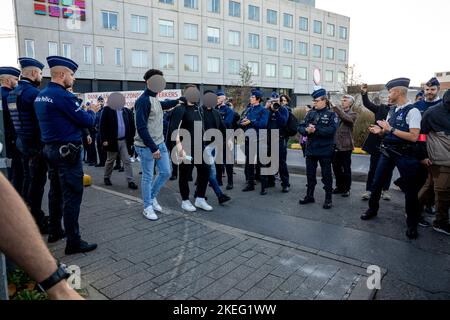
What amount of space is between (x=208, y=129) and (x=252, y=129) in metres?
1.78

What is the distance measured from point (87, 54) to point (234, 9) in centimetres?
1831

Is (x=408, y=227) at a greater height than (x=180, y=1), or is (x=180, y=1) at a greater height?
(x=180, y=1)

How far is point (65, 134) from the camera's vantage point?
3.79 meters

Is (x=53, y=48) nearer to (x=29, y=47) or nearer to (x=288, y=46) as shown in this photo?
(x=29, y=47)

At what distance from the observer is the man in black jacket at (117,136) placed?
7.85 metres

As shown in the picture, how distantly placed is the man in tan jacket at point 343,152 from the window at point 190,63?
1211 inches

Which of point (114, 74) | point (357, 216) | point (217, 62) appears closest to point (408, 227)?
point (357, 216)

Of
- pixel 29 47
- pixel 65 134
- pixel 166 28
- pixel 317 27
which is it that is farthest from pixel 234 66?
pixel 65 134

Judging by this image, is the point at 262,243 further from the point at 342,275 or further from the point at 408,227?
the point at 408,227

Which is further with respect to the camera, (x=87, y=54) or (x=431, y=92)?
(x=87, y=54)

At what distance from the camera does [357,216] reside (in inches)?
218

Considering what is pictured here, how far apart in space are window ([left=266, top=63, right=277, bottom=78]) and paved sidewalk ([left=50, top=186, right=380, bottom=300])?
39.8 m

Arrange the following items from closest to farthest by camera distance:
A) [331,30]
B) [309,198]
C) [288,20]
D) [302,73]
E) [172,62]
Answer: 1. [309,198]
2. [172,62]
3. [288,20]
4. [302,73]
5. [331,30]

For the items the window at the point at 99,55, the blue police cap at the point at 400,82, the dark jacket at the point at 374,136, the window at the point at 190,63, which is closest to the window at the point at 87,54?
the window at the point at 99,55
